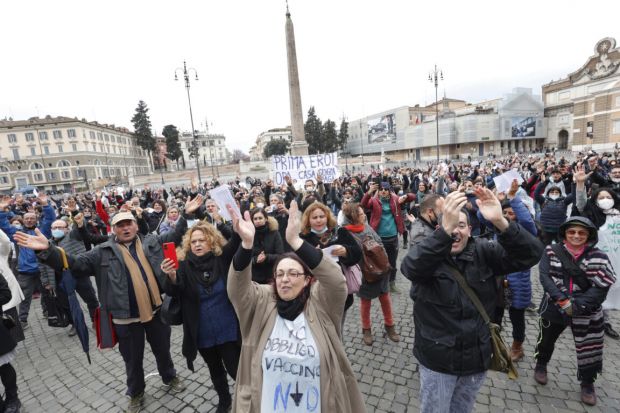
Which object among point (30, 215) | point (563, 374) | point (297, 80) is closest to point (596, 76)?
point (297, 80)

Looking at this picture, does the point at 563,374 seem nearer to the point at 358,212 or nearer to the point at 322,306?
the point at 358,212

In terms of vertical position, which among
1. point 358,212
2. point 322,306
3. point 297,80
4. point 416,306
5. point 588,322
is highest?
point 297,80

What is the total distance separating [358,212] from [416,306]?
1.72 metres

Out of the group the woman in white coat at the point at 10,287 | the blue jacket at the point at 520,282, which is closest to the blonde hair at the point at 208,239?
the woman in white coat at the point at 10,287

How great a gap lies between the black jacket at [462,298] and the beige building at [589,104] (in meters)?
60.9

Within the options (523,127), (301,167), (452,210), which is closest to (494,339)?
(452,210)

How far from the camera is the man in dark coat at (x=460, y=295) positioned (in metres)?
1.93

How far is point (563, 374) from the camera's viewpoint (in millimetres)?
3328

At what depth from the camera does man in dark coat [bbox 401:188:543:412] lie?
193 centimetres

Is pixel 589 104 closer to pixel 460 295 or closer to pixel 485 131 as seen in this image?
pixel 485 131

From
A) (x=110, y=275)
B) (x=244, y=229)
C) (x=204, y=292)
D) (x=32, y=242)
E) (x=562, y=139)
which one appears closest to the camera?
(x=244, y=229)

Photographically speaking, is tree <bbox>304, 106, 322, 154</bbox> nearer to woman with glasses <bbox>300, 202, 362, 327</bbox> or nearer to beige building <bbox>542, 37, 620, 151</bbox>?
beige building <bbox>542, 37, 620, 151</bbox>

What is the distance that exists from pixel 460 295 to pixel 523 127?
72.7m

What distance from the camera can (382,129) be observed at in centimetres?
7550
